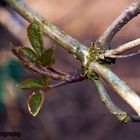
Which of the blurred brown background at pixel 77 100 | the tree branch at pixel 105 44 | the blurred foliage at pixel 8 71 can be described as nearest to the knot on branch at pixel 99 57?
the tree branch at pixel 105 44

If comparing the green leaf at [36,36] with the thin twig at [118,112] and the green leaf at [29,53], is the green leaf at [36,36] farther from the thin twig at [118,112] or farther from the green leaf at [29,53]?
the thin twig at [118,112]

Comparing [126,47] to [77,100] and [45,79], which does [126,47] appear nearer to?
[45,79]

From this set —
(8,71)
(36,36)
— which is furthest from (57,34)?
(8,71)

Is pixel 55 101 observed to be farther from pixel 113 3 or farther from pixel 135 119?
pixel 135 119

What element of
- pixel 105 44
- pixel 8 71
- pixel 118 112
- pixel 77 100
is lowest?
pixel 118 112

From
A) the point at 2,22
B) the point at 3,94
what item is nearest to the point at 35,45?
the point at 3,94

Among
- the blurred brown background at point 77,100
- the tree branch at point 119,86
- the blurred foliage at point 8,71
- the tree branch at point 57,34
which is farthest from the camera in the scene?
the blurred brown background at point 77,100

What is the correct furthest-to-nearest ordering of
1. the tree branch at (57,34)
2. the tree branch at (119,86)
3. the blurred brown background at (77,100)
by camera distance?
1. the blurred brown background at (77,100)
2. the tree branch at (57,34)
3. the tree branch at (119,86)
